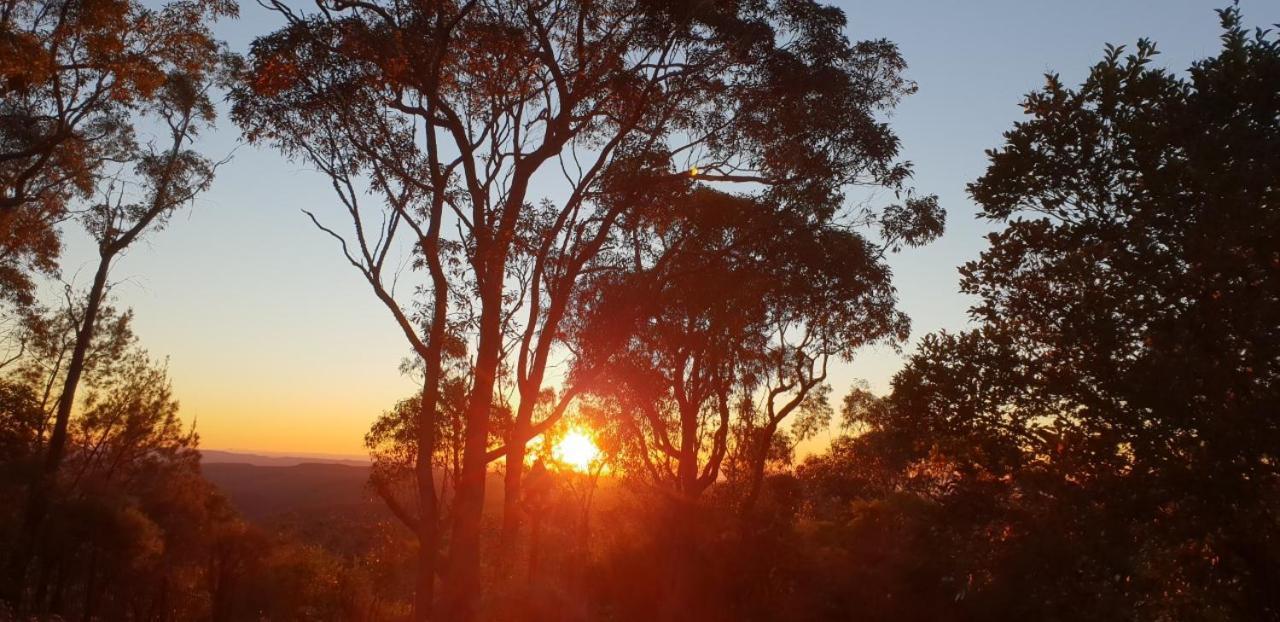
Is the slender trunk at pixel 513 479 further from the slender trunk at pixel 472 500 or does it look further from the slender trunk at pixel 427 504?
the slender trunk at pixel 427 504

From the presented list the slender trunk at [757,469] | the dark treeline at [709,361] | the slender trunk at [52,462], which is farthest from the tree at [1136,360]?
the slender trunk at [52,462]

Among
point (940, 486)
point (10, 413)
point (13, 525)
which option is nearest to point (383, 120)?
point (940, 486)

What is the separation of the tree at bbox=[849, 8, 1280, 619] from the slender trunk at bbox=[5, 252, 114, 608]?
63.6 feet

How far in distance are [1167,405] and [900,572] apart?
486 inches

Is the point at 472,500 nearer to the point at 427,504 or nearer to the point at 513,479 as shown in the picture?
the point at 427,504

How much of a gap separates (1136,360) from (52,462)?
82.8 ft

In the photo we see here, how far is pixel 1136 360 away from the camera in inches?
364

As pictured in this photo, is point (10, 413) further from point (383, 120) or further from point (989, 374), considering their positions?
point (989, 374)

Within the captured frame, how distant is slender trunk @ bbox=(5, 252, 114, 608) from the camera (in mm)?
21875

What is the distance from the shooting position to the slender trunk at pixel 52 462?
→ 2188 cm

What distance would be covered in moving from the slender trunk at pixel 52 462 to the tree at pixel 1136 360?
1940 cm

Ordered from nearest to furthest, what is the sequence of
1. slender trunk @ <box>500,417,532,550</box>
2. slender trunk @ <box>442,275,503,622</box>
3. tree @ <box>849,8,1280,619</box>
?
tree @ <box>849,8,1280,619</box> → slender trunk @ <box>442,275,503,622</box> → slender trunk @ <box>500,417,532,550</box>

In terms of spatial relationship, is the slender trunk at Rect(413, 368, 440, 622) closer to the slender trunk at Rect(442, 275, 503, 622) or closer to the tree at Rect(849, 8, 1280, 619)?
the slender trunk at Rect(442, 275, 503, 622)

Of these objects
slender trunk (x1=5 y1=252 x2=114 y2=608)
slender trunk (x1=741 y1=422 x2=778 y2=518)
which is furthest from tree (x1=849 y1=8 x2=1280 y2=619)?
slender trunk (x1=5 y1=252 x2=114 y2=608)
